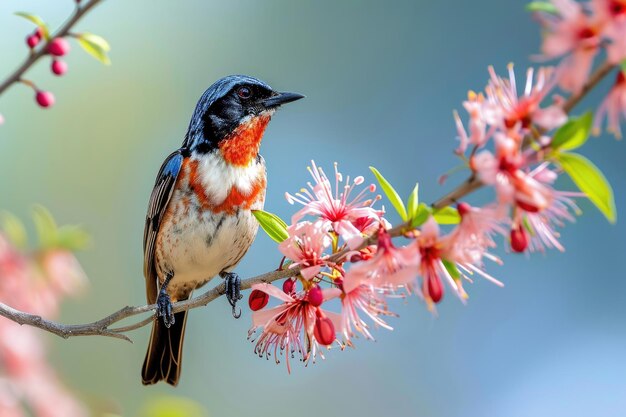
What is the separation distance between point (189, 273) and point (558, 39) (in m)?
2.75

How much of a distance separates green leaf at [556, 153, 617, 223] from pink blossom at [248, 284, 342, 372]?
756mm

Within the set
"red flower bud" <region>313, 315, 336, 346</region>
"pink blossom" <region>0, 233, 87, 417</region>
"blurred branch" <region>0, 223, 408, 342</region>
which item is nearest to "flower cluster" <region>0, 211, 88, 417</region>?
"pink blossom" <region>0, 233, 87, 417</region>

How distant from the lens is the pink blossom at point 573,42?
1.69 metres

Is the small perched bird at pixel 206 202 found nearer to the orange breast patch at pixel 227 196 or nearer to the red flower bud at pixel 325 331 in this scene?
the orange breast patch at pixel 227 196

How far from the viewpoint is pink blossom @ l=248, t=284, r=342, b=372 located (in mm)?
2430

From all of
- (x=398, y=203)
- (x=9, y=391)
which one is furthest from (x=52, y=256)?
(x=398, y=203)

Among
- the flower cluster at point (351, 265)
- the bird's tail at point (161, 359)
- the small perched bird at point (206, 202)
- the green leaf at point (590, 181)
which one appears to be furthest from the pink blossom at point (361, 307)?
the bird's tail at point (161, 359)

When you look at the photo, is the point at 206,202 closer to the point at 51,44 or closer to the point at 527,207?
the point at 51,44

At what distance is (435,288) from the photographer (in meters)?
2.09

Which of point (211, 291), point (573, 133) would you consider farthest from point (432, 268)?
point (211, 291)

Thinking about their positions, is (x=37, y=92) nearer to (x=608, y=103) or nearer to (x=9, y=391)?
(x=9, y=391)

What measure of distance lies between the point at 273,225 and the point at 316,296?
338 mm

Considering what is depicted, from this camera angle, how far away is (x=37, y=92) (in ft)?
9.07

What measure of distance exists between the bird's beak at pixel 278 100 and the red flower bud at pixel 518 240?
215 centimetres
